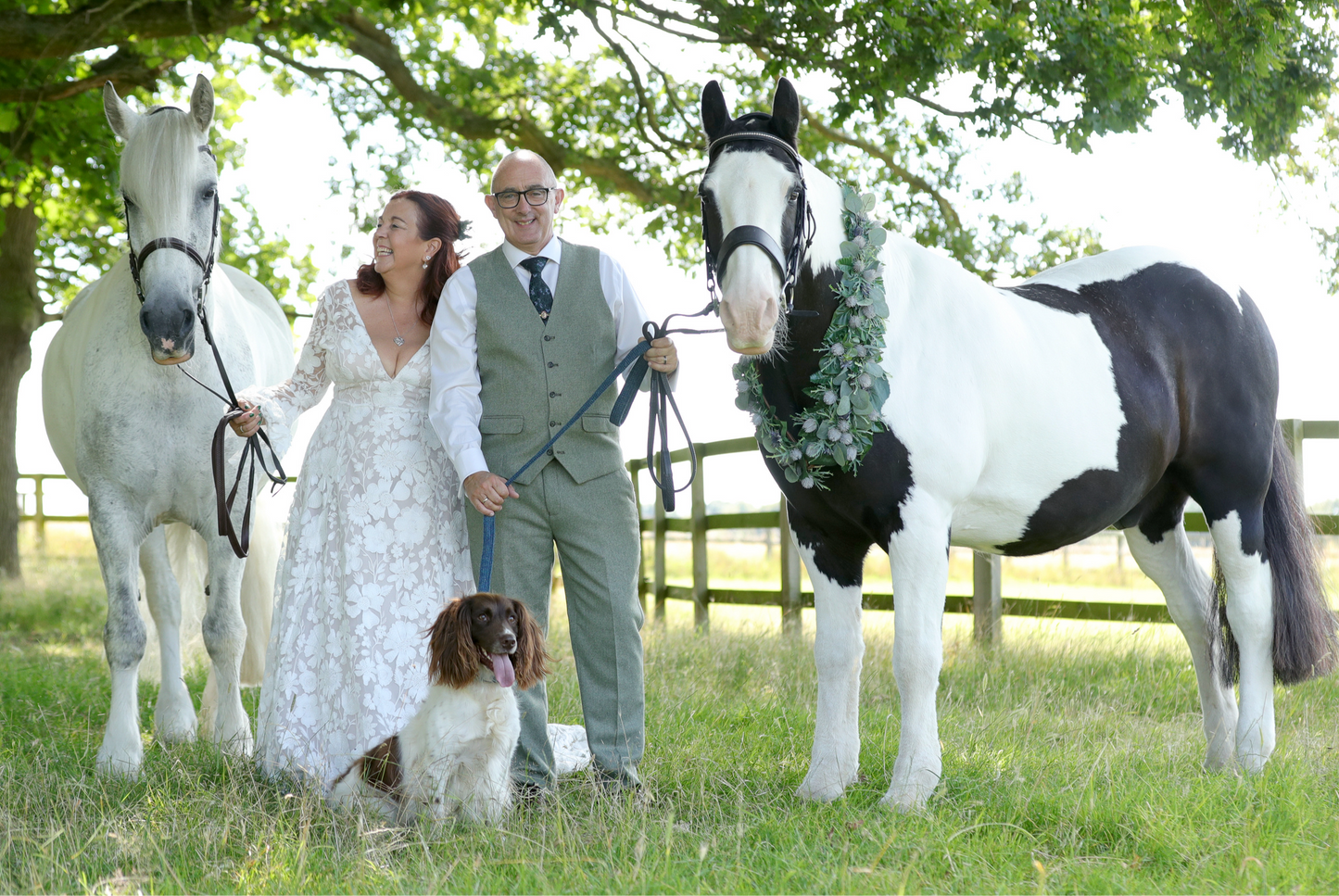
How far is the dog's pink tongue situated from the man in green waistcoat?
602 millimetres

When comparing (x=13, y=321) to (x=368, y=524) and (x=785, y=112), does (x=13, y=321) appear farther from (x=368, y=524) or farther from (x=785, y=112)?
(x=785, y=112)

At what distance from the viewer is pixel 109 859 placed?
2.58 metres

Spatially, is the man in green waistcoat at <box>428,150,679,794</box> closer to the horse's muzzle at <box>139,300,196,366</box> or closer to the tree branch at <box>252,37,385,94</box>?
the horse's muzzle at <box>139,300,196,366</box>

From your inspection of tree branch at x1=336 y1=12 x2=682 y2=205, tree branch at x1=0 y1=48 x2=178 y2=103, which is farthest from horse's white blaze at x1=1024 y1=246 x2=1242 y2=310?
tree branch at x1=0 y1=48 x2=178 y2=103

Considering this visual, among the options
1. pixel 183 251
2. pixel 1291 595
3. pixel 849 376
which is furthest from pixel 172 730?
pixel 1291 595

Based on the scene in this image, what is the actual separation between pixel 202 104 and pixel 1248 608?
4368mm

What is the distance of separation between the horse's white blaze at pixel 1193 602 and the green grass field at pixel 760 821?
0.71ft

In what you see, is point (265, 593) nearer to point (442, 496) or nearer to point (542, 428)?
point (442, 496)

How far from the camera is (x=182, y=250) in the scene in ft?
12.2

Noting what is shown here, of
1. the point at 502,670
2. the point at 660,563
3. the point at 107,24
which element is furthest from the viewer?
the point at 660,563

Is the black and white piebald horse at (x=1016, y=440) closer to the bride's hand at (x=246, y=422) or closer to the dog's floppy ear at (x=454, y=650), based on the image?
the dog's floppy ear at (x=454, y=650)

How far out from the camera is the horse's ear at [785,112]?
296 cm

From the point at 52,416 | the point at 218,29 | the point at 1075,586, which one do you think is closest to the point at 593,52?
the point at 218,29

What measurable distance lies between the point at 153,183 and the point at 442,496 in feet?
5.14
